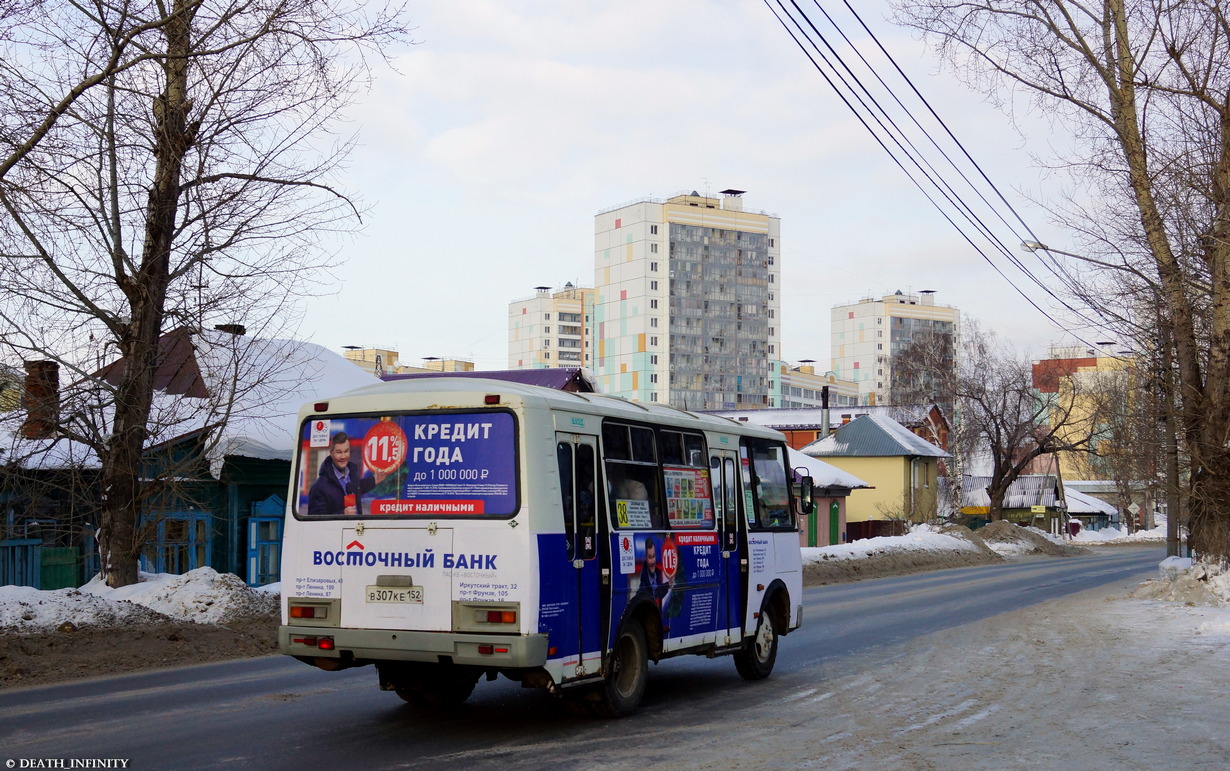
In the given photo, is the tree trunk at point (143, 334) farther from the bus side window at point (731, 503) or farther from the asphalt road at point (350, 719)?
the bus side window at point (731, 503)

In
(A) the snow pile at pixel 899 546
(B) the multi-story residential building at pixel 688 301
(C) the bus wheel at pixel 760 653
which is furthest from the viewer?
(B) the multi-story residential building at pixel 688 301

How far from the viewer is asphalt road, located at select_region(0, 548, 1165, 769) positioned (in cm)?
847

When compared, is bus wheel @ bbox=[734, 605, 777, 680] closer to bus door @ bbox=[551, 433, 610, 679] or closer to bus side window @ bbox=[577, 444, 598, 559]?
bus door @ bbox=[551, 433, 610, 679]

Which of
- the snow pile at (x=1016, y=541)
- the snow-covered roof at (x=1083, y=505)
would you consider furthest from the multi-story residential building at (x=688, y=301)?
the snow pile at (x=1016, y=541)

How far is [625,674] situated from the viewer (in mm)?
10391

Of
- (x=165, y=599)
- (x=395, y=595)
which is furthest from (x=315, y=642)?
(x=165, y=599)

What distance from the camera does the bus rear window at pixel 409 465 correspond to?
9.23 m

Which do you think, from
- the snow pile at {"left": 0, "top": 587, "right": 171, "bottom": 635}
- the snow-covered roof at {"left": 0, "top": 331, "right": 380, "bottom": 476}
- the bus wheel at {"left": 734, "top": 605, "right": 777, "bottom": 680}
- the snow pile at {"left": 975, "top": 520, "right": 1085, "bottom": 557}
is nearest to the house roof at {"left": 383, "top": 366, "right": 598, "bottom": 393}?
the snow-covered roof at {"left": 0, "top": 331, "right": 380, "bottom": 476}

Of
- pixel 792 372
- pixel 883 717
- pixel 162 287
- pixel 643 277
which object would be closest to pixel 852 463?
pixel 162 287

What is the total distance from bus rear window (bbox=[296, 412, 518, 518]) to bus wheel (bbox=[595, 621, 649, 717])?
1.89 meters

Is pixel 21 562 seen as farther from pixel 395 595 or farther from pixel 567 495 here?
pixel 567 495

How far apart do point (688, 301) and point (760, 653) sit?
14926cm

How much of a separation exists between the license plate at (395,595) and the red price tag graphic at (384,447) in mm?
943

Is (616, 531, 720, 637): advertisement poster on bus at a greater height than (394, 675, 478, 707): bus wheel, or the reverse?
(616, 531, 720, 637): advertisement poster on bus
